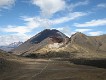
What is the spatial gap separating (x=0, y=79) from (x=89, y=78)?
22.6 meters

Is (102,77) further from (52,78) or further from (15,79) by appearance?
(15,79)

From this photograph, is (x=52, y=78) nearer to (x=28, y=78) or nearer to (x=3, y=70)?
(x=28, y=78)

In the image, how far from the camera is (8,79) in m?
59.0

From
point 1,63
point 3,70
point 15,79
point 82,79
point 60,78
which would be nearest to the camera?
point 82,79

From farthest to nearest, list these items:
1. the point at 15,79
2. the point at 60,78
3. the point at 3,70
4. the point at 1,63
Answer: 1. the point at 1,63
2. the point at 3,70
3. the point at 15,79
4. the point at 60,78

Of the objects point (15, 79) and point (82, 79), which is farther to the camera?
point (15, 79)

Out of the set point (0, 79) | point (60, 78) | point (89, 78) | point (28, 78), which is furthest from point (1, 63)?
point (89, 78)

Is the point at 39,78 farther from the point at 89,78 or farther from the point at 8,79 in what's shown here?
the point at 89,78

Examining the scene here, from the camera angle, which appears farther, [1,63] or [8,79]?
[1,63]

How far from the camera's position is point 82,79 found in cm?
5031

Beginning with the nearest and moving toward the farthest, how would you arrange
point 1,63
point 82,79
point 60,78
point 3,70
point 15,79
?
point 82,79
point 60,78
point 15,79
point 3,70
point 1,63

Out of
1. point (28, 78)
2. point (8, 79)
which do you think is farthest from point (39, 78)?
point (8, 79)

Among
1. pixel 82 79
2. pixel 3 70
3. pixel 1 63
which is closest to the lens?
pixel 82 79

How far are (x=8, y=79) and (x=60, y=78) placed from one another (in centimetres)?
1333
